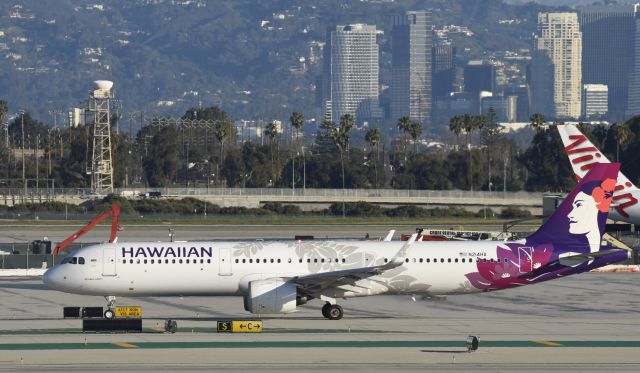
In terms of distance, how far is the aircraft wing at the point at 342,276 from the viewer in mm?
53094

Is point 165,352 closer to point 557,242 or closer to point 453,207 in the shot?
point 557,242

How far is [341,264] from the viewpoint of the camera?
55.2m

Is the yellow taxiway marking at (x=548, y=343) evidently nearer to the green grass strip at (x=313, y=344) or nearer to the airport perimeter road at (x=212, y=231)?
the green grass strip at (x=313, y=344)

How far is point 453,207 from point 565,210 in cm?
9702

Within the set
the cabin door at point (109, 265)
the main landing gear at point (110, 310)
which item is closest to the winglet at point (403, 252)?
the cabin door at point (109, 265)

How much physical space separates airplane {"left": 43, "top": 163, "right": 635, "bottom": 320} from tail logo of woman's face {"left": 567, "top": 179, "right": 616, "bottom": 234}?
43 millimetres

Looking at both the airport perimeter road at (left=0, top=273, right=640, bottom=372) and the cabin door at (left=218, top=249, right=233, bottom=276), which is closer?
the airport perimeter road at (left=0, top=273, right=640, bottom=372)

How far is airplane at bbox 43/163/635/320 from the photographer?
54375mm

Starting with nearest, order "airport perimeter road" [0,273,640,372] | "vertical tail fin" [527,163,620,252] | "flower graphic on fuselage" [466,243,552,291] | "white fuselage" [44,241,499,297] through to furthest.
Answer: "airport perimeter road" [0,273,640,372] → "white fuselage" [44,241,499,297] → "flower graphic on fuselage" [466,243,552,291] → "vertical tail fin" [527,163,620,252]

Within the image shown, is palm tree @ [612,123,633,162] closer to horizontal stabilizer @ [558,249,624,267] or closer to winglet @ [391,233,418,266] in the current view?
horizontal stabilizer @ [558,249,624,267]

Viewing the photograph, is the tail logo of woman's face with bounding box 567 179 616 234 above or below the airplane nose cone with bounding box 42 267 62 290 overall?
above

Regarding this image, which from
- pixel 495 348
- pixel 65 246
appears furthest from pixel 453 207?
pixel 495 348

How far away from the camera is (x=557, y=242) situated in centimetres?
5594

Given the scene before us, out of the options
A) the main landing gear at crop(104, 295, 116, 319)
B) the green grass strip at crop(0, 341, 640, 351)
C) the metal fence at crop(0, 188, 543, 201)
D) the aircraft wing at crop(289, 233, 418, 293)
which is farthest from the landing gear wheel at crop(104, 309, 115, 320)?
the metal fence at crop(0, 188, 543, 201)
